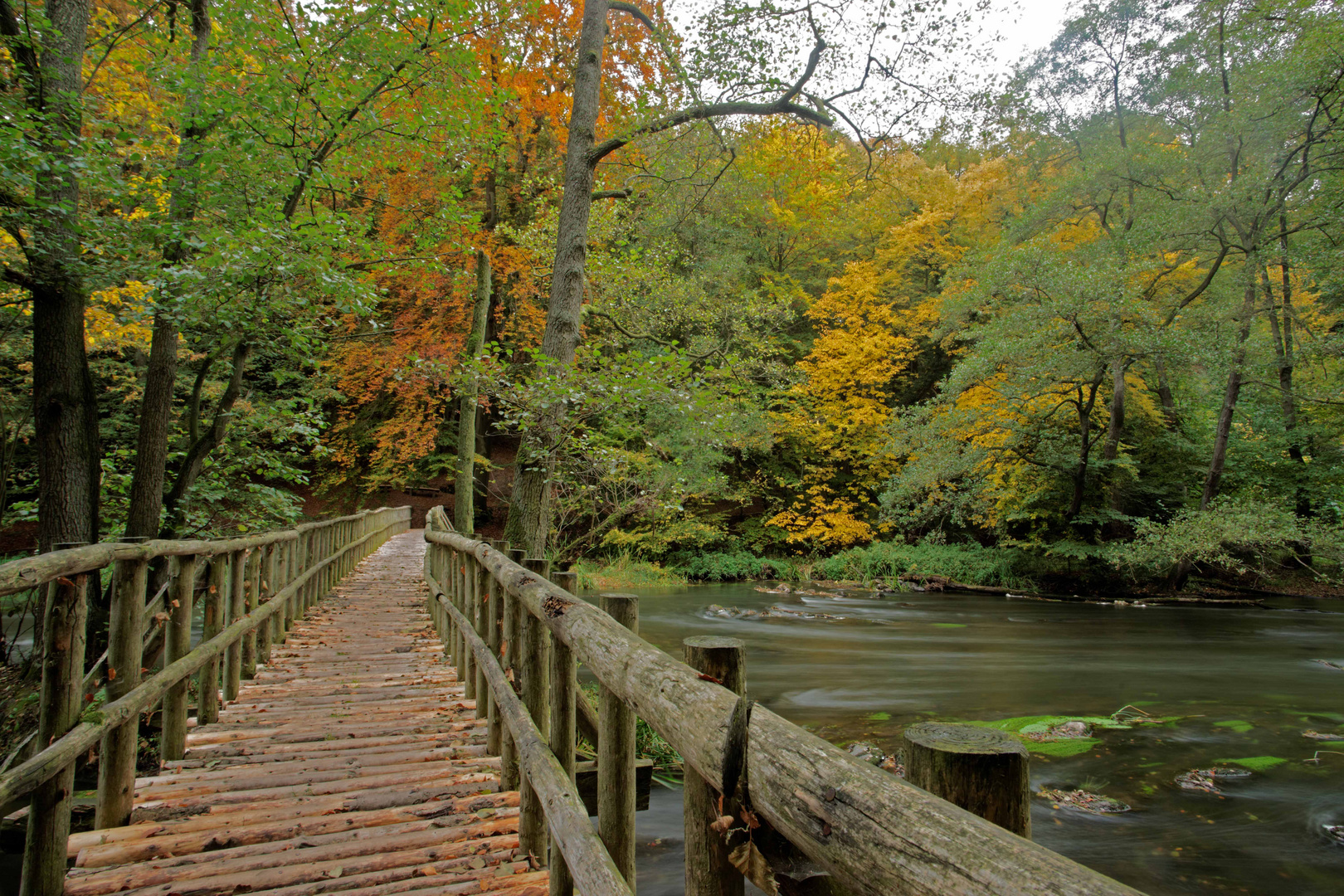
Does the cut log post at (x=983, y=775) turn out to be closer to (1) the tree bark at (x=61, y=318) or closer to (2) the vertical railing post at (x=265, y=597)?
(2) the vertical railing post at (x=265, y=597)

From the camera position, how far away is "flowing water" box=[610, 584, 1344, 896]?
552 centimetres

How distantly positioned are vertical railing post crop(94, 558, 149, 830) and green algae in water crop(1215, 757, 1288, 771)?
9.29 meters

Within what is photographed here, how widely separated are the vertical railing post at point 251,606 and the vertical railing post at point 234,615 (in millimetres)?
247

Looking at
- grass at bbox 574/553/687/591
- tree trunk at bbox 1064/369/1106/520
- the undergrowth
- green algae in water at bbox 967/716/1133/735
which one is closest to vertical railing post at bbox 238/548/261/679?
the undergrowth

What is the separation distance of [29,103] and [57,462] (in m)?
3.18

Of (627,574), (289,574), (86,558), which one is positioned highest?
(86,558)

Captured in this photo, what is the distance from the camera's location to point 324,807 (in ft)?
11.4

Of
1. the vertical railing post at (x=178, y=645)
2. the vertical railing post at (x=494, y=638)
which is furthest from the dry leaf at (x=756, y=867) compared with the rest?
the vertical railing post at (x=178, y=645)

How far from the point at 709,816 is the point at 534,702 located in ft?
6.46

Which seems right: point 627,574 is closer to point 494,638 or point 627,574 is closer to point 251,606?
point 251,606

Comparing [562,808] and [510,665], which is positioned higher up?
[510,665]

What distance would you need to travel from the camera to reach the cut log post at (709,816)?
147 centimetres

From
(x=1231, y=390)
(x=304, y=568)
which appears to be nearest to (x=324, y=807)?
(x=304, y=568)

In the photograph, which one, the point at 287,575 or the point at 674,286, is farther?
the point at 674,286
